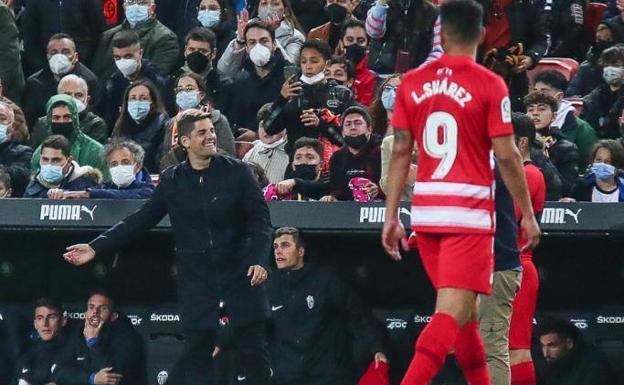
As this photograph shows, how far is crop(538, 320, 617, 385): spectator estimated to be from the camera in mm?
10367

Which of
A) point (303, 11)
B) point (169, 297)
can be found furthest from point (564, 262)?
point (303, 11)

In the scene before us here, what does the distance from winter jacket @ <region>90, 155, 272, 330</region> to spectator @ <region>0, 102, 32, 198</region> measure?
2558mm

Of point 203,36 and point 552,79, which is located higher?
point 203,36

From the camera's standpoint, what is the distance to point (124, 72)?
12.6m

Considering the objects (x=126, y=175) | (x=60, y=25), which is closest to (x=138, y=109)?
(x=126, y=175)

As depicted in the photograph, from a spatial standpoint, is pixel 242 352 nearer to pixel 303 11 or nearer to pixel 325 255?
pixel 325 255

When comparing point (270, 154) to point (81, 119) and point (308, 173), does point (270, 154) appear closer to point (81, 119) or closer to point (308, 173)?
point (308, 173)

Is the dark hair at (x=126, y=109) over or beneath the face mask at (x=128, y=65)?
beneath

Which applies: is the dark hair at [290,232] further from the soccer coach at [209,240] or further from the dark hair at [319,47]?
the dark hair at [319,47]

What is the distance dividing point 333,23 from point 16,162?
107 inches

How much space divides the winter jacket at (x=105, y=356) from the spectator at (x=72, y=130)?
123cm

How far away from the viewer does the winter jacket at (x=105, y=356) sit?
10.8 m

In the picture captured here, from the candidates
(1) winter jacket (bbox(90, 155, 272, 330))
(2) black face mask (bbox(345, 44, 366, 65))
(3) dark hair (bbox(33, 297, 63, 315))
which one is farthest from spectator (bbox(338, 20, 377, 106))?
(1) winter jacket (bbox(90, 155, 272, 330))

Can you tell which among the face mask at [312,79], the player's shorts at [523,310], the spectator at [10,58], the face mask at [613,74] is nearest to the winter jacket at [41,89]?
the spectator at [10,58]
